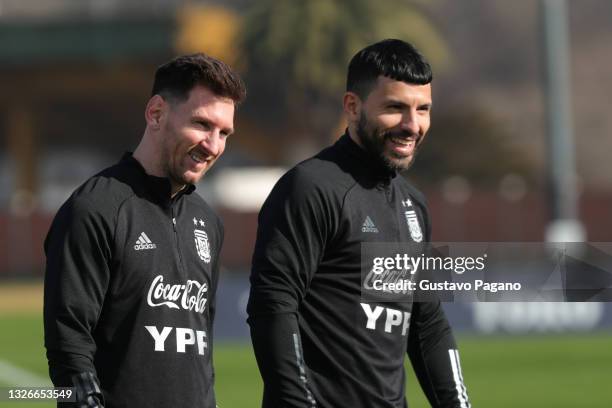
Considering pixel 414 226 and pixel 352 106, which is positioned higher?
pixel 352 106

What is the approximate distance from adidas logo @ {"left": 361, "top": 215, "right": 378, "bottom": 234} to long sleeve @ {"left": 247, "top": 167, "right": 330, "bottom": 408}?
17 cm

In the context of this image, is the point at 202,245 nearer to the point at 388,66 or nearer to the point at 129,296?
the point at 129,296

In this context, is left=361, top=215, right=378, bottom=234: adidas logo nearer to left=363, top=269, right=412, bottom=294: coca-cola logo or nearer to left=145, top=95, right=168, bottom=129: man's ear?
left=363, top=269, right=412, bottom=294: coca-cola logo

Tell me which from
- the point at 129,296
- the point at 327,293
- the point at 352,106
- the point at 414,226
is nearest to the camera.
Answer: the point at 129,296

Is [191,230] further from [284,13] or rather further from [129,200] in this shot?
[284,13]

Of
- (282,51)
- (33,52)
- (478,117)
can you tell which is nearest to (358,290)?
(282,51)

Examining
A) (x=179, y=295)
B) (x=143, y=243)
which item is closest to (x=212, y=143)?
(x=143, y=243)

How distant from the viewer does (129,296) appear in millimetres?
4941

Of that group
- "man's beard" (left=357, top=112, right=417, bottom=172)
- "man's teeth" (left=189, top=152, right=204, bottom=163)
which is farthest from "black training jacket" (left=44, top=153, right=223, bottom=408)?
"man's beard" (left=357, top=112, right=417, bottom=172)

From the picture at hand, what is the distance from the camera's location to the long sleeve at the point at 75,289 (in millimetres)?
4691

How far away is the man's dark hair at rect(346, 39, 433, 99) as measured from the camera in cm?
546

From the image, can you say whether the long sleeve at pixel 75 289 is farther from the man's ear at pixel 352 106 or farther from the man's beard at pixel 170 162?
the man's ear at pixel 352 106

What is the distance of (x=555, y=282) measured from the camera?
5605 mm

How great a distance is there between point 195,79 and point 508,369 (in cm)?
1316
